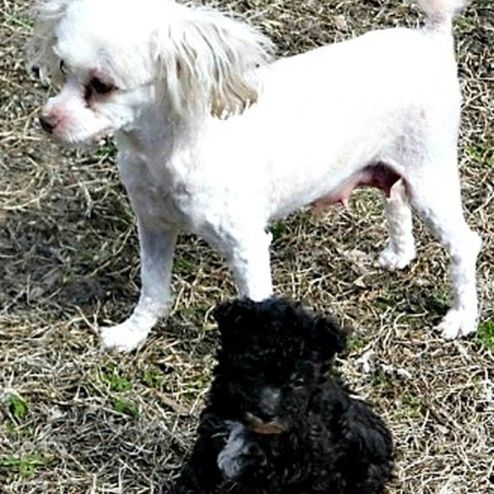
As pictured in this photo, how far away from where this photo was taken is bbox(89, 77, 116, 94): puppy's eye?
4039mm

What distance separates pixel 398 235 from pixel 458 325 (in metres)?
0.40

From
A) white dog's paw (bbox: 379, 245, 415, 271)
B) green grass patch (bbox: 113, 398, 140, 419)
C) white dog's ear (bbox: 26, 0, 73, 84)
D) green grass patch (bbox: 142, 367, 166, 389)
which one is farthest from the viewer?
white dog's paw (bbox: 379, 245, 415, 271)

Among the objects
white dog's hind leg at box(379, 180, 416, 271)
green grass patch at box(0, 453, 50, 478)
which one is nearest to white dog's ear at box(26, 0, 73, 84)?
green grass patch at box(0, 453, 50, 478)

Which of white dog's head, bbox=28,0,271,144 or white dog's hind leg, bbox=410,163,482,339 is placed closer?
white dog's head, bbox=28,0,271,144

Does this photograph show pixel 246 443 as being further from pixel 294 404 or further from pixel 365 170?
pixel 365 170

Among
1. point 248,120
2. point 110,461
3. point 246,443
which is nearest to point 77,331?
point 110,461

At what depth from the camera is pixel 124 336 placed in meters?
4.80

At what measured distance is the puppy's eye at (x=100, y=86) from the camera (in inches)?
159

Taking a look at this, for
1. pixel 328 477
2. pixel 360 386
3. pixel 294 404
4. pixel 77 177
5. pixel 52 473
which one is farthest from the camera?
pixel 77 177

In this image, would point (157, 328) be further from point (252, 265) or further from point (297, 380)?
point (297, 380)

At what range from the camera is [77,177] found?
5539 mm

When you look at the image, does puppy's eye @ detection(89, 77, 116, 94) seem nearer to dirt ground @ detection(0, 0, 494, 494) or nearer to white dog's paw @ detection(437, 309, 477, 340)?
dirt ground @ detection(0, 0, 494, 494)

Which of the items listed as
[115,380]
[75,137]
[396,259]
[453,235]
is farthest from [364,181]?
[75,137]

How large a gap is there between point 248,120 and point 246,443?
1.07m
